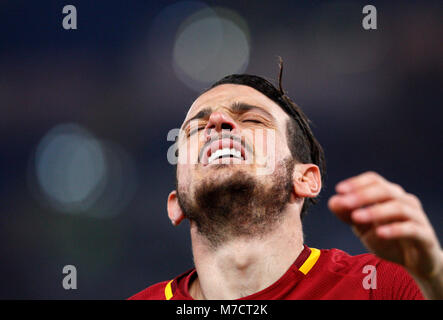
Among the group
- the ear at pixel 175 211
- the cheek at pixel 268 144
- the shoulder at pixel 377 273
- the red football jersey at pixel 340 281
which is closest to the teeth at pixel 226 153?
the cheek at pixel 268 144

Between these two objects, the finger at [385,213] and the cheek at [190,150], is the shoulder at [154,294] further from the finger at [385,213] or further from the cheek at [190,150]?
the finger at [385,213]

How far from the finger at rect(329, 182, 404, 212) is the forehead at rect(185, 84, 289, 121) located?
62.2 inches

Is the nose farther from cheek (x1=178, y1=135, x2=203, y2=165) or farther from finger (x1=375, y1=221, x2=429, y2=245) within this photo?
finger (x1=375, y1=221, x2=429, y2=245)

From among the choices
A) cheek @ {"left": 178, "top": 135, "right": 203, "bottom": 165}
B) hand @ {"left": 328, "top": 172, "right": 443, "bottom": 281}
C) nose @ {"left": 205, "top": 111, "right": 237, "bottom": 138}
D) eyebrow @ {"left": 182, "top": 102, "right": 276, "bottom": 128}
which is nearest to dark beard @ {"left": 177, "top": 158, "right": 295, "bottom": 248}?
cheek @ {"left": 178, "top": 135, "right": 203, "bottom": 165}

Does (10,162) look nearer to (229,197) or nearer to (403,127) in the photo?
(229,197)

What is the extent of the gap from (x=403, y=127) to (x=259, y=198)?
4.16 metres

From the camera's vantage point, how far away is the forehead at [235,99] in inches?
112

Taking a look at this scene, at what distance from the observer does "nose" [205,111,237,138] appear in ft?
8.62

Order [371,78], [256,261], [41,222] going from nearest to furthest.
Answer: [256,261] → [371,78] → [41,222]

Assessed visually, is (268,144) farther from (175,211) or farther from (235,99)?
(175,211)

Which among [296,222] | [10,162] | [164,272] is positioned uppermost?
[10,162]

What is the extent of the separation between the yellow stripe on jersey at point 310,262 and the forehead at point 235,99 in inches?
35.7
